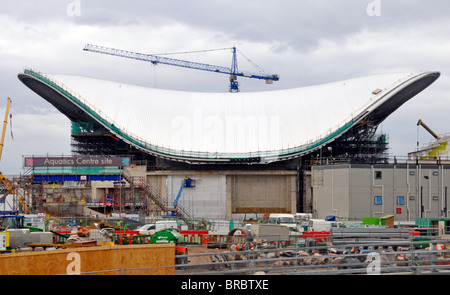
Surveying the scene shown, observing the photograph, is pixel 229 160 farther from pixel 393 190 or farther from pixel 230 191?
pixel 393 190

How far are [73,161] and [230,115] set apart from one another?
24.7 metres

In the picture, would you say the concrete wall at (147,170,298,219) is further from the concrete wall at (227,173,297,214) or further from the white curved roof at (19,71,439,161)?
the white curved roof at (19,71,439,161)

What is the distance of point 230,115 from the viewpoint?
89.6 meters

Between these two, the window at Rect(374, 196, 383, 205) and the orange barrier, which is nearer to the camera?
the orange barrier

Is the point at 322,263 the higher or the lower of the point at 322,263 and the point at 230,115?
the lower

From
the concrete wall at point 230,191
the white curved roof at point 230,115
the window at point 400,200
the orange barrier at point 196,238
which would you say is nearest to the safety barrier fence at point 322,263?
the orange barrier at point 196,238

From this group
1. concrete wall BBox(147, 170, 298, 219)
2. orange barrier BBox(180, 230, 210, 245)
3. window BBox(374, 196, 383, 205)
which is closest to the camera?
orange barrier BBox(180, 230, 210, 245)

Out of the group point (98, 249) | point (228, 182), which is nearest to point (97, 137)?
point (228, 182)

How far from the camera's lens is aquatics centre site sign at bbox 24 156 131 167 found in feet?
248

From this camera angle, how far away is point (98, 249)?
74.5 feet

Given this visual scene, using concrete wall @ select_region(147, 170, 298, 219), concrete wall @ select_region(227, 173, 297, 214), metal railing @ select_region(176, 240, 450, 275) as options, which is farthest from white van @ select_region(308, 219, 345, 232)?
concrete wall @ select_region(227, 173, 297, 214)

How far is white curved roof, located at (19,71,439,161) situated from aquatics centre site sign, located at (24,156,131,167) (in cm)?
755

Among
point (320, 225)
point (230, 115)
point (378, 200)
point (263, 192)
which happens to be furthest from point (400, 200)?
point (230, 115)

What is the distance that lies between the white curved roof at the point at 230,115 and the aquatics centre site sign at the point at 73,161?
755cm
